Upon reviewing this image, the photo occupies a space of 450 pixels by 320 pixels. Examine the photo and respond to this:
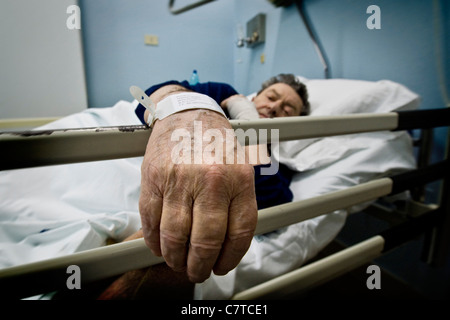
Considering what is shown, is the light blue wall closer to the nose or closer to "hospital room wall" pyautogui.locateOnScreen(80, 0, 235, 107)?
"hospital room wall" pyautogui.locateOnScreen(80, 0, 235, 107)

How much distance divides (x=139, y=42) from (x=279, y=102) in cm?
108

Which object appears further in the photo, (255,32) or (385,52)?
(255,32)

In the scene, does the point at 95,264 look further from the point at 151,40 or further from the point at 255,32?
the point at 255,32

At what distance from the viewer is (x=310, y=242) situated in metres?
0.59

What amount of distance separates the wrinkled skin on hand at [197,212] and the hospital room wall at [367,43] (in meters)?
0.99

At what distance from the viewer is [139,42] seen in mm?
1443

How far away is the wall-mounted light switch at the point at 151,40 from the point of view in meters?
1.43

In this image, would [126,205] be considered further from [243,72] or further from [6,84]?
[243,72]

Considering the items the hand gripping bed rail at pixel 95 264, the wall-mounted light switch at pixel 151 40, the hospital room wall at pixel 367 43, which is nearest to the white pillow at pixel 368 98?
the hospital room wall at pixel 367 43

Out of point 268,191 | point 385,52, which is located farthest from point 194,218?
point 385,52

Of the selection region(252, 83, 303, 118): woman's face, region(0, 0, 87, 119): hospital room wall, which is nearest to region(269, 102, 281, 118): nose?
region(252, 83, 303, 118): woman's face

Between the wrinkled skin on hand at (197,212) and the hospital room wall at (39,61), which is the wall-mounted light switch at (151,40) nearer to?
the hospital room wall at (39,61)

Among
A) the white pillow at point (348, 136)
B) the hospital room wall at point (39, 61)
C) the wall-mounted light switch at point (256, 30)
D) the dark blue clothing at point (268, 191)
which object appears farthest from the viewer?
the wall-mounted light switch at point (256, 30)

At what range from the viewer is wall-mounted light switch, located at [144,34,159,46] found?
4.69ft
